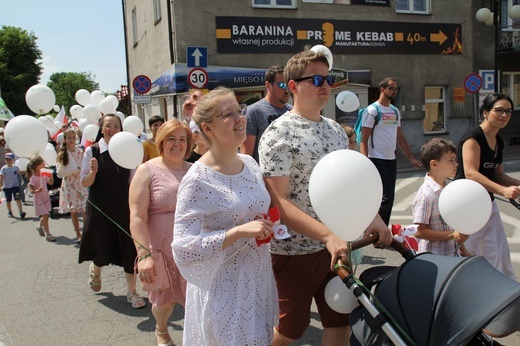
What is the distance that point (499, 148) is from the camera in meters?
4.07

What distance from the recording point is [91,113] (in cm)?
1162

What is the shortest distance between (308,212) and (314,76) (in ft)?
2.59

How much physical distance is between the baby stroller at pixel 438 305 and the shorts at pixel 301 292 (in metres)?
0.63

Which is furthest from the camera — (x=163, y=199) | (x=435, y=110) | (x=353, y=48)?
(x=435, y=110)

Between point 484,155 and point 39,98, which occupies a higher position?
point 39,98

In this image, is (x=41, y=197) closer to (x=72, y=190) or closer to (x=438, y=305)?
(x=72, y=190)

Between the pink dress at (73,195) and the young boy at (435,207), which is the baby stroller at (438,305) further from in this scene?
the pink dress at (73,195)

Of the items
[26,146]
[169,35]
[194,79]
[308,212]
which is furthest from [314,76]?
[169,35]

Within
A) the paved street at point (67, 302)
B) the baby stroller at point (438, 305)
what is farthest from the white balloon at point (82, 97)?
the baby stroller at point (438, 305)

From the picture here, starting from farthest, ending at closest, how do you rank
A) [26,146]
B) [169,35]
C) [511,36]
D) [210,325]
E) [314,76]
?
[511,36], [169,35], [26,146], [314,76], [210,325]

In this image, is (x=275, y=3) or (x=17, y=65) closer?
(x=275, y=3)

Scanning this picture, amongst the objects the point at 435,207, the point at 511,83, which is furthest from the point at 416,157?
the point at 435,207

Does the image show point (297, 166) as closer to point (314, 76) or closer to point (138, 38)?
point (314, 76)

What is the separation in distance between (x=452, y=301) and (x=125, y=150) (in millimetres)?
3237
